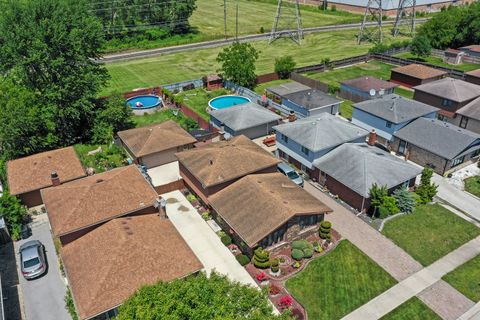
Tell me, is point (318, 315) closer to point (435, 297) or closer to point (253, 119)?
point (435, 297)

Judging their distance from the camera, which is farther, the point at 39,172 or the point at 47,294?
the point at 39,172

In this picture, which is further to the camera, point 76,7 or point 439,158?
point 76,7

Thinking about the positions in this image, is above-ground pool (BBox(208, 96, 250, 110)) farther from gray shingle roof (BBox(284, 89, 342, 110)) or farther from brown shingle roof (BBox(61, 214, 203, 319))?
brown shingle roof (BBox(61, 214, 203, 319))

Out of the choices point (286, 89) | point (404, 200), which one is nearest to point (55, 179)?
point (404, 200)

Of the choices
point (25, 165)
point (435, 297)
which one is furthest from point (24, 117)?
point (435, 297)

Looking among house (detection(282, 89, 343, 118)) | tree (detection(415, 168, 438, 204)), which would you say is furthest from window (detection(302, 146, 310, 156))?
house (detection(282, 89, 343, 118))

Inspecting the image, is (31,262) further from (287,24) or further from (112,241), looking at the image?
(287,24)
